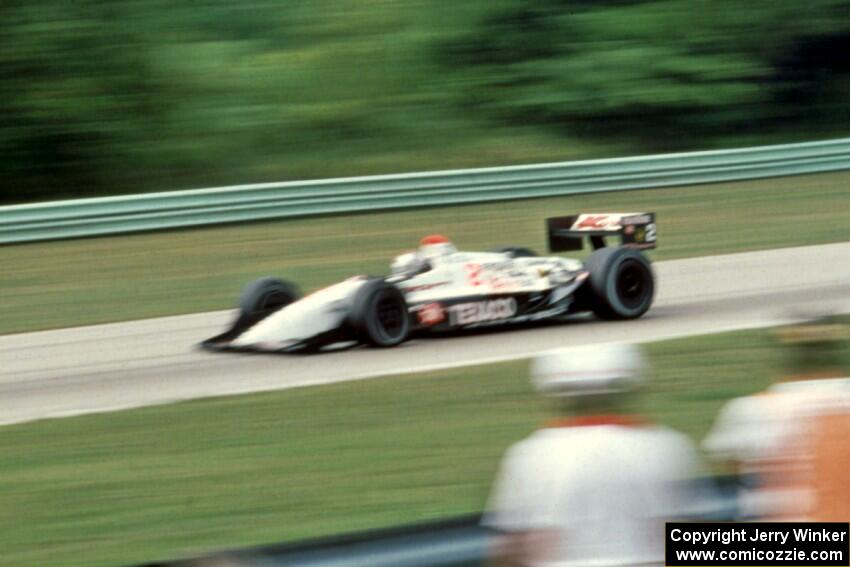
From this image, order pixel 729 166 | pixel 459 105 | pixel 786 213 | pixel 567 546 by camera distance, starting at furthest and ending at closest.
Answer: pixel 459 105
pixel 729 166
pixel 786 213
pixel 567 546

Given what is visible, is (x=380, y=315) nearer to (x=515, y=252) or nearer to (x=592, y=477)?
(x=515, y=252)

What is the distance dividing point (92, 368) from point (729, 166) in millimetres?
11197

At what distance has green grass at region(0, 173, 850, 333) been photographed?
13711 millimetres

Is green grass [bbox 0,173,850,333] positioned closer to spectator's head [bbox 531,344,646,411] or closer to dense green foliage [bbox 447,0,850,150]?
dense green foliage [bbox 447,0,850,150]

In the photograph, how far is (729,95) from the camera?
24.2 metres

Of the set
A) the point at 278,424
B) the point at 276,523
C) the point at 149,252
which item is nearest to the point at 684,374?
the point at 278,424

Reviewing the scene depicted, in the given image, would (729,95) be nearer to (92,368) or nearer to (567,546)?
(92,368)

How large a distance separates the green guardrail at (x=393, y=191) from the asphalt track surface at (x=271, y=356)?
3.81m

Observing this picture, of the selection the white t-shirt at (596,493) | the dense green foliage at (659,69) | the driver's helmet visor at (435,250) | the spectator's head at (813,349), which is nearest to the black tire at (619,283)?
the driver's helmet visor at (435,250)

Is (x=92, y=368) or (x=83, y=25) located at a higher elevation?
(x=83, y=25)

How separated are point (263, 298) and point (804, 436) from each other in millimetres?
7230

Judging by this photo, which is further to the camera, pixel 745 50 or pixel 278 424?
pixel 745 50

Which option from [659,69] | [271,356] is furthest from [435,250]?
[659,69]

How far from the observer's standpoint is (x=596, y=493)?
3.68m
